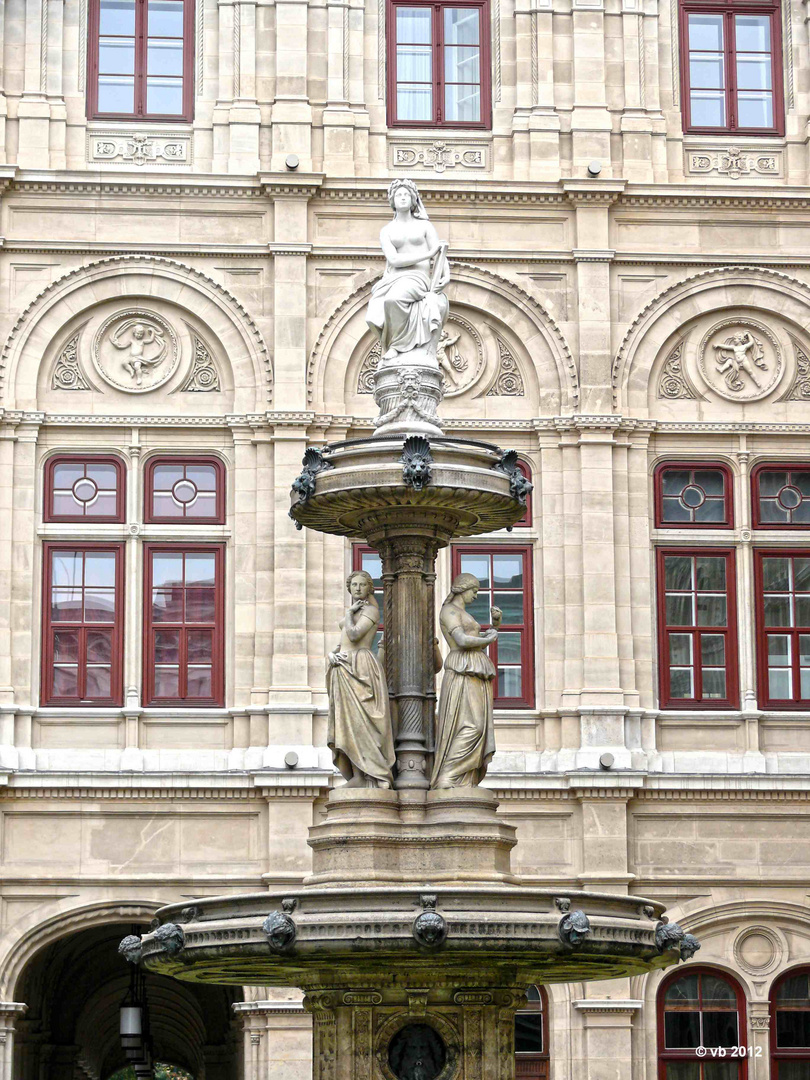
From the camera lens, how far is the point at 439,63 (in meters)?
33.8

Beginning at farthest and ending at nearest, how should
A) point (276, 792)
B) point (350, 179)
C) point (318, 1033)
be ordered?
1. point (350, 179)
2. point (276, 792)
3. point (318, 1033)

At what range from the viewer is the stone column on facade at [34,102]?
107ft

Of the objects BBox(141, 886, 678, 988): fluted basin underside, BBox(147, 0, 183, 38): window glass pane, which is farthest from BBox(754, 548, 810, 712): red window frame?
BBox(141, 886, 678, 988): fluted basin underside

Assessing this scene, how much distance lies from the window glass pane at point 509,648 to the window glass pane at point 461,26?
8897 millimetres

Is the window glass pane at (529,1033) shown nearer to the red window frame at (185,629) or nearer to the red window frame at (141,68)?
the red window frame at (185,629)

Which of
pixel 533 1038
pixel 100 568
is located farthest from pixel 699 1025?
pixel 100 568

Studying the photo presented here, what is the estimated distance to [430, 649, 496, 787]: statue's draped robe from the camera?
19344 millimetres

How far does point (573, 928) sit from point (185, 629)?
15.5 m

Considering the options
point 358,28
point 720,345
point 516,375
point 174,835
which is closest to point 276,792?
point 174,835

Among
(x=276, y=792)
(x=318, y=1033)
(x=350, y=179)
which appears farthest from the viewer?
(x=350, y=179)

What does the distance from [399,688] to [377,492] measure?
1.72 metres

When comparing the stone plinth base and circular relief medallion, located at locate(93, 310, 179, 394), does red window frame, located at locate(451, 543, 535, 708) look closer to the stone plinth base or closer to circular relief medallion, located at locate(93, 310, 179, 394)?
circular relief medallion, located at locate(93, 310, 179, 394)

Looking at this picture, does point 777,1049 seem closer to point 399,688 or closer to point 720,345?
point 720,345

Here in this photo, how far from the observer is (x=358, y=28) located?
3350 cm
